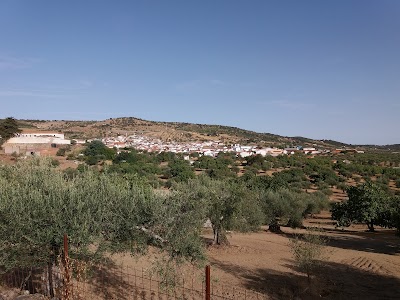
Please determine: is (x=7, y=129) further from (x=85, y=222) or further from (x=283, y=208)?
(x=85, y=222)

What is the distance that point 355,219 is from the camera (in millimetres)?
34938

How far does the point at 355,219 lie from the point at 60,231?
31.6 metres

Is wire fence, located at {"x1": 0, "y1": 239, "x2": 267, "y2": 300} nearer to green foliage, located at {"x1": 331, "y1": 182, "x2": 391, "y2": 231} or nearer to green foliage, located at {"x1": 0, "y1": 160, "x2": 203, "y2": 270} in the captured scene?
green foliage, located at {"x1": 0, "y1": 160, "x2": 203, "y2": 270}

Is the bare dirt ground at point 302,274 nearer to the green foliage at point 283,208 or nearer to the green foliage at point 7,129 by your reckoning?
the green foliage at point 283,208

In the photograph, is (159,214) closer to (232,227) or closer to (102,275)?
(102,275)

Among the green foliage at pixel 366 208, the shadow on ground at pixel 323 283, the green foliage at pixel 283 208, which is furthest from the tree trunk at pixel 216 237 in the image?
the green foliage at pixel 366 208

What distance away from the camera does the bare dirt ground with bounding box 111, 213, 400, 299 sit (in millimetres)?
16797

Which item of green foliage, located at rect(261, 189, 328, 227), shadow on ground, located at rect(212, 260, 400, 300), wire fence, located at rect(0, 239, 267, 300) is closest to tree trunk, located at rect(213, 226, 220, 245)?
shadow on ground, located at rect(212, 260, 400, 300)

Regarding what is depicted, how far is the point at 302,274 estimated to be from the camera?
64.1 feet

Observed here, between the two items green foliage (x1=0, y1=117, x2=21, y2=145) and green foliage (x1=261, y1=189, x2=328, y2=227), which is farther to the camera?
green foliage (x1=0, y1=117, x2=21, y2=145)

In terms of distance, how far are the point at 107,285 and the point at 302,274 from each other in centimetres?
1073

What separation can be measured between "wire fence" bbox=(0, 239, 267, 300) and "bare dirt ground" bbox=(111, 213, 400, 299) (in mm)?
901

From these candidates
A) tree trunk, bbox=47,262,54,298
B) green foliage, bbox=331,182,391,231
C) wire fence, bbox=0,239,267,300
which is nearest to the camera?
wire fence, bbox=0,239,267,300

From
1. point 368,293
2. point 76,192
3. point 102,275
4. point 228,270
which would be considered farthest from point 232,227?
point 76,192
